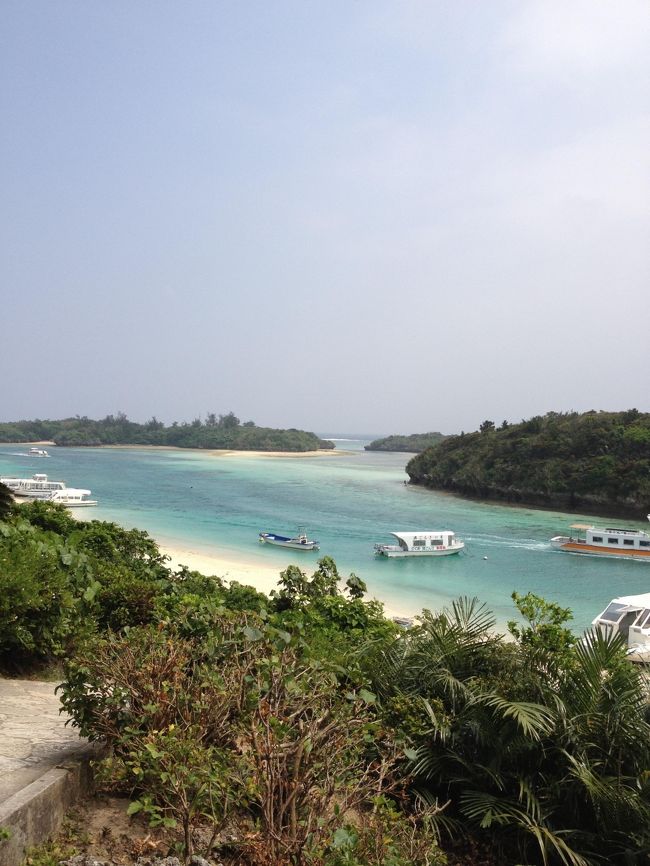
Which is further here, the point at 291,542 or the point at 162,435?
the point at 162,435

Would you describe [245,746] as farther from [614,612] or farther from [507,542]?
[507,542]

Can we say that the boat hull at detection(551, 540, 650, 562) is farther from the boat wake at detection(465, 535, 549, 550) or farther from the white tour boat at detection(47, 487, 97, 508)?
the white tour boat at detection(47, 487, 97, 508)

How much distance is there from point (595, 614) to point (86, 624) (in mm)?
18154

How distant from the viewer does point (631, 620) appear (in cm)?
1688

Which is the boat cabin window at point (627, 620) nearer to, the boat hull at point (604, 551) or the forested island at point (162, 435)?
the boat hull at point (604, 551)

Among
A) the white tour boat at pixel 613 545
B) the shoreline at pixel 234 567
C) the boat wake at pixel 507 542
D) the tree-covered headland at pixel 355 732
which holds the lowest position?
the boat wake at pixel 507 542

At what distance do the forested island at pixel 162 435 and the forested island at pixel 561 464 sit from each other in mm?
72193

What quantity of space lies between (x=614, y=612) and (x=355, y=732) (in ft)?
51.6

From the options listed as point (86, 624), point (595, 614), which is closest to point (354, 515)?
point (595, 614)

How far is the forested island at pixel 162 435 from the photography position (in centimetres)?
13512

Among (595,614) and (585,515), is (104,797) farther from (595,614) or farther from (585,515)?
(585,515)

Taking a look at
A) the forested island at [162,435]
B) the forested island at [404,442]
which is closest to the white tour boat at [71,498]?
the forested island at [162,435]

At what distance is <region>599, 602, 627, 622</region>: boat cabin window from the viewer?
55.1 feet

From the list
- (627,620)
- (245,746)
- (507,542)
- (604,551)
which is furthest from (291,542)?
(245,746)
